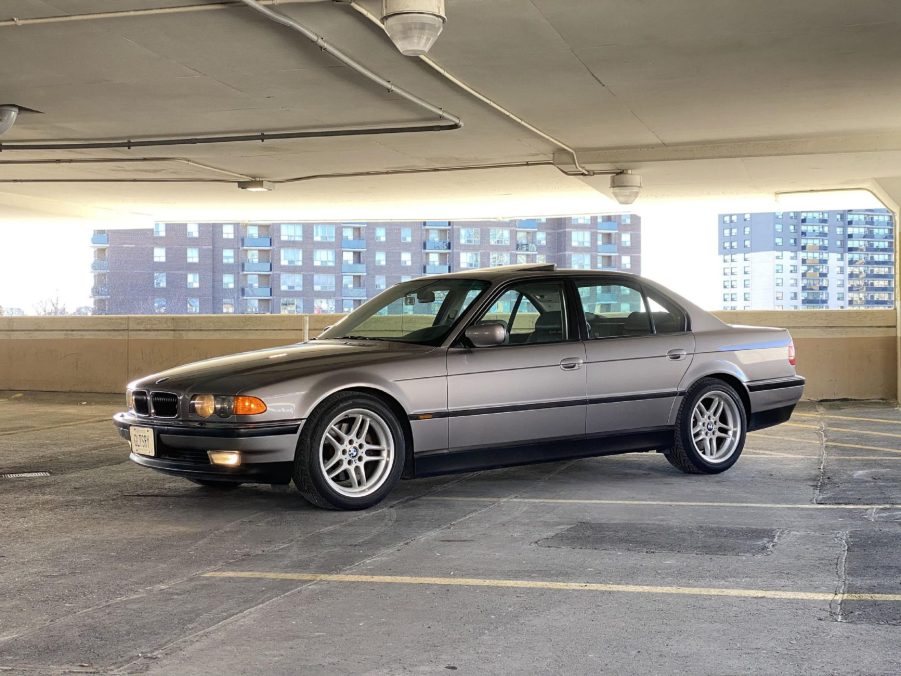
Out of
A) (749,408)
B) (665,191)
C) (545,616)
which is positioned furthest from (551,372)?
(665,191)

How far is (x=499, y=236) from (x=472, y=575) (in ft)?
147

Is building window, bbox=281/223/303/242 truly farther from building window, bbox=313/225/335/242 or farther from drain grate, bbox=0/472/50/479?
drain grate, bbox=0/472/50/479

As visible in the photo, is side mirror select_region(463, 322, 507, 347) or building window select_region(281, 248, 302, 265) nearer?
side mirror select_region(463, 322, 507, 347)

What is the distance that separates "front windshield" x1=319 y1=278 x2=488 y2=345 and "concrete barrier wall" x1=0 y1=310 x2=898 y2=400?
26.6ft

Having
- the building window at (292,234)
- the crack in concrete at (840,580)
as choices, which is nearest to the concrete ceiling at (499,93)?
the crack in concrete at (840,580)

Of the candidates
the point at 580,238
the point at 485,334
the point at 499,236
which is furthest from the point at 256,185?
the point at 580,238

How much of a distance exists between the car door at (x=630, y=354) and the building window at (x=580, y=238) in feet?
245

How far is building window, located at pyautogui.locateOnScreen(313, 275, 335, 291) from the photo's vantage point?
74.9 metres

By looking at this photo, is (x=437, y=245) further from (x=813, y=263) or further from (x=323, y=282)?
(x=813, y=263)

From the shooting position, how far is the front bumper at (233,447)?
6.84 metres

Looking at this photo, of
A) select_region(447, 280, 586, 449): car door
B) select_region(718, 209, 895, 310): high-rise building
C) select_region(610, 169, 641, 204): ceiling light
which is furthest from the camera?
select_region(718, 209, 895, 310): high-rise building

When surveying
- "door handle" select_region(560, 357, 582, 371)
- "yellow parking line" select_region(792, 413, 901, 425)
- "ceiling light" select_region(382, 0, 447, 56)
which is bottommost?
"yellow parking line" select_region(792, 413, 901, 425)

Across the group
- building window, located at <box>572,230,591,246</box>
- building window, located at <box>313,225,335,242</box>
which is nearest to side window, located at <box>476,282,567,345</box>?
building window, located at <box>313,225,335,242</box>

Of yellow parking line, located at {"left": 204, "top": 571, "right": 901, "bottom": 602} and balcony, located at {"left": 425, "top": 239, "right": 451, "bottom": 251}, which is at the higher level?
balcony, located at {"left": 425, "top": 239, "right": 451, "bottom": 251}
